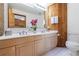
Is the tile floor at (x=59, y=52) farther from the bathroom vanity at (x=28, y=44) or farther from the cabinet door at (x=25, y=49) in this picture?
the cabinet door at (x=25, y=49)

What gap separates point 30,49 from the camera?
183 cm

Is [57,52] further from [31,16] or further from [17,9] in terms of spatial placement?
[17,9]

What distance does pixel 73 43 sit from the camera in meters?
1.83

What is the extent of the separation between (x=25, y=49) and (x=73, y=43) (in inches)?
27.3

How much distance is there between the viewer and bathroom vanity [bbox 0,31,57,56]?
5.32ft

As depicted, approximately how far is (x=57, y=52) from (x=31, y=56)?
1.24 ft

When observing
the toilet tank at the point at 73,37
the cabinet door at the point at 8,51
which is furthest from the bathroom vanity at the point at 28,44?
the toilet tank at the point at 73,37

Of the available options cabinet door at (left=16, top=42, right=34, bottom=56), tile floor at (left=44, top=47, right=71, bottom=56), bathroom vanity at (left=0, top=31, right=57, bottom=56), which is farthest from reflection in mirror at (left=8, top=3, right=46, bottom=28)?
tile floor at (left=44, top=47, right=71, bottom=56)

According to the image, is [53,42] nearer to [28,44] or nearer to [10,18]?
[28,44]

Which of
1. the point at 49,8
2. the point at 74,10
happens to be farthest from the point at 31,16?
the point at 74,10

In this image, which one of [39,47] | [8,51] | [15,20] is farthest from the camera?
[39,47]

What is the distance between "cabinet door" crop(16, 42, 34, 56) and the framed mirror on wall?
0.27 metres

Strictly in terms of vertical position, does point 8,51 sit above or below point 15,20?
below

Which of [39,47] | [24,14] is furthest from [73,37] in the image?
[24,14]
